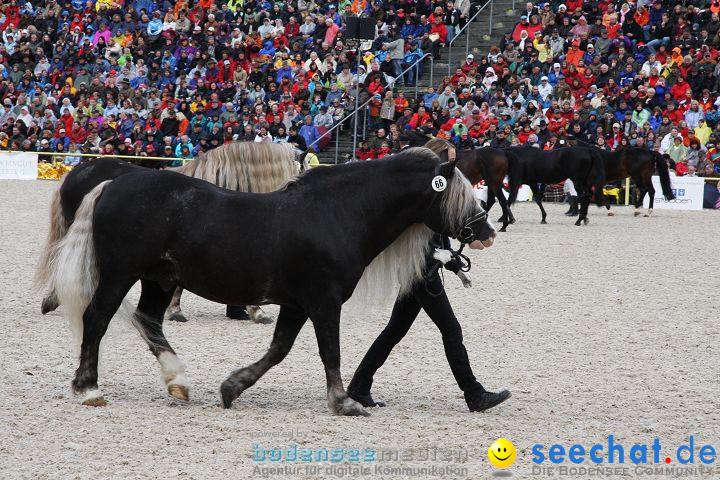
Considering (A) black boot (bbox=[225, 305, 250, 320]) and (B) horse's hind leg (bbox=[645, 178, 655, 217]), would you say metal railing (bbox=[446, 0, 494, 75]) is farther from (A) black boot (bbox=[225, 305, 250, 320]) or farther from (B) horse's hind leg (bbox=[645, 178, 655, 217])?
(A) black boot (bbox=[225, 305, 250, 320])

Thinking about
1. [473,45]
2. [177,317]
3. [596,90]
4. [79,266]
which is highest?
[473,45]

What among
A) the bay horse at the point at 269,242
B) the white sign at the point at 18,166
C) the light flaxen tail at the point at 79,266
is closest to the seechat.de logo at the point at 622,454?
the bay horse at the point at 269,242

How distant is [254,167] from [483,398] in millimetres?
3293

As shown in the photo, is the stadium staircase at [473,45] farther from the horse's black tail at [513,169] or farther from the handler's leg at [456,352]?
the handler's leg at [456,352]

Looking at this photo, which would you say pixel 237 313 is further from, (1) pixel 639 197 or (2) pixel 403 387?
(1) pixel 639 197

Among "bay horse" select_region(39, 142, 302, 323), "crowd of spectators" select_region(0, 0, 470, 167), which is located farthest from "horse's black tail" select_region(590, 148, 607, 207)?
"bay horse" select_region(39, 142, 302, 323)

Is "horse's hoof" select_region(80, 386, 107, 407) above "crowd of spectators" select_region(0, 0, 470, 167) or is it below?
below

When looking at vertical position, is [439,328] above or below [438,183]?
below

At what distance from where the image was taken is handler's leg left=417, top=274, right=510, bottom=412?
237 inches

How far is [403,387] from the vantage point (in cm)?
672

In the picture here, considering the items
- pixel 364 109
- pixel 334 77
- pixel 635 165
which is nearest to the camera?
pixel 635 165

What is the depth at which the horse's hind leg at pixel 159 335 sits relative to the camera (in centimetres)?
604

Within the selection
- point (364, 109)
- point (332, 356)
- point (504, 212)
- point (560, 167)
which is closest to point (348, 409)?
point (332, 356)

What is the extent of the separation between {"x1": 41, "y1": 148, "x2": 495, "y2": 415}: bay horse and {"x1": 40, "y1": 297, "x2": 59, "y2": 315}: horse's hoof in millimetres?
2887
